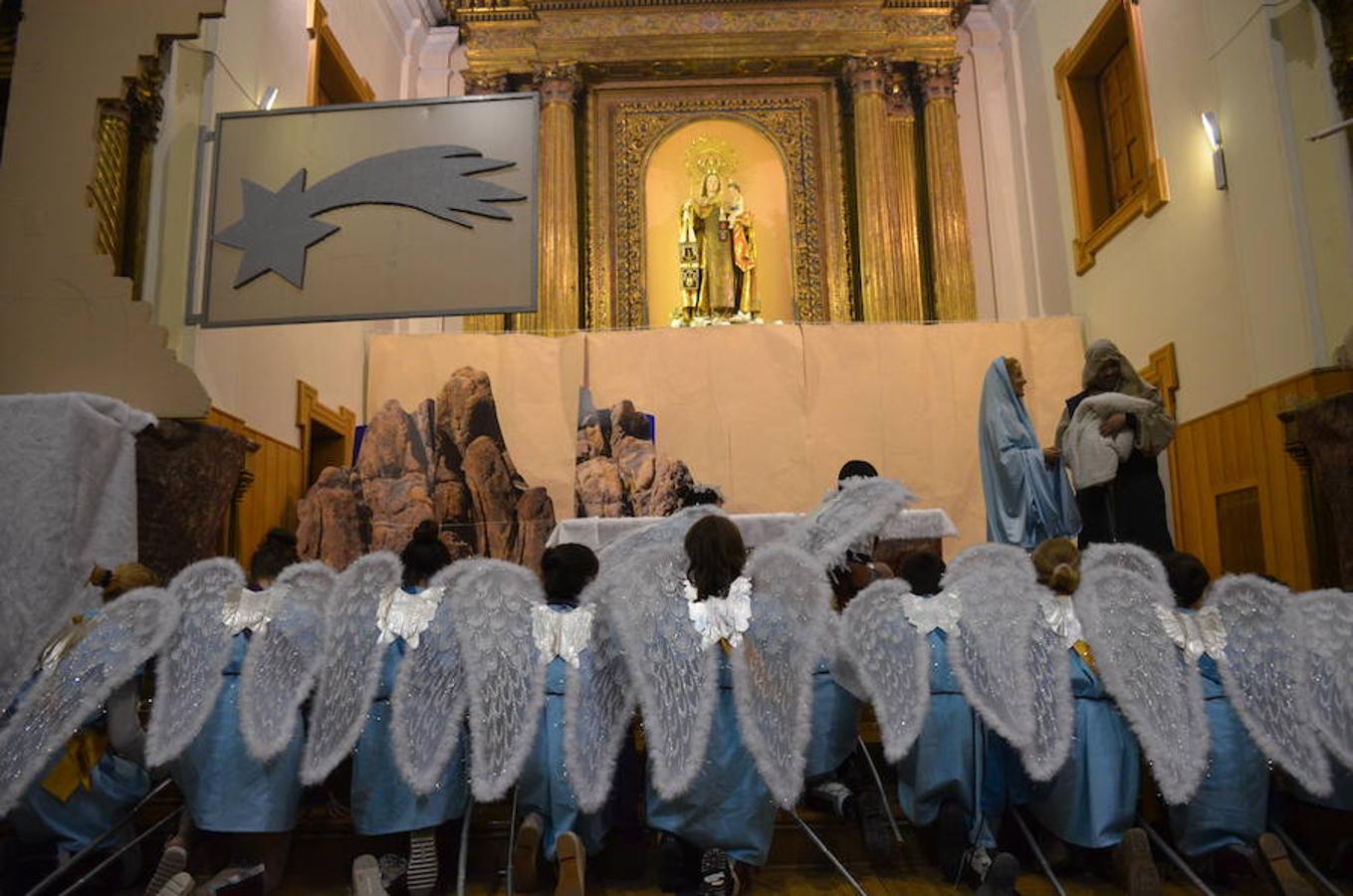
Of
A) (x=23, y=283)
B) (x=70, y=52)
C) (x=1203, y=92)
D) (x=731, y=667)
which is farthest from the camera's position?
(x=1203, y=92)

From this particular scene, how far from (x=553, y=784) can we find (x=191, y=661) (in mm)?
913

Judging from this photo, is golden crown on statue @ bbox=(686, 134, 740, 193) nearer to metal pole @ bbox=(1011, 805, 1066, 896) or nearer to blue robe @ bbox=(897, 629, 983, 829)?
blue robe @ bbox=(897, 629, 983, 829)

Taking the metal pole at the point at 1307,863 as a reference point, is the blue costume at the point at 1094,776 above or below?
above

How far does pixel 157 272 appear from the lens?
5031mm

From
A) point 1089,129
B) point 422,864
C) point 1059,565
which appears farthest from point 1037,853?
point 1089,129

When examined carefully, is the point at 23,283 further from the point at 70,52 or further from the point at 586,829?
the point at 586,829

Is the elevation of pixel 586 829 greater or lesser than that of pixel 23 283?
lesser

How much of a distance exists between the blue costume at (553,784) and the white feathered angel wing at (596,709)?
0.07 m

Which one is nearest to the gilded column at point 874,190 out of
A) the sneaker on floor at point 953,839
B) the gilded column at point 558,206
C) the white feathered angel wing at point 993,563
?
the gilded column at point 558,206

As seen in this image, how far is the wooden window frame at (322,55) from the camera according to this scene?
7094 mm

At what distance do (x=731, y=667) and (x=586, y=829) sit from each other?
0.58 m

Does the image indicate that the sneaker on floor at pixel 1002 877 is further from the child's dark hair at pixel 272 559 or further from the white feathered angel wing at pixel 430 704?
the child's dark hair at pixel 272 559

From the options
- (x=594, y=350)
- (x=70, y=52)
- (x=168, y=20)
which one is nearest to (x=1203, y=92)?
(x=594, y=350)

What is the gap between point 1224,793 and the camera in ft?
7.93
